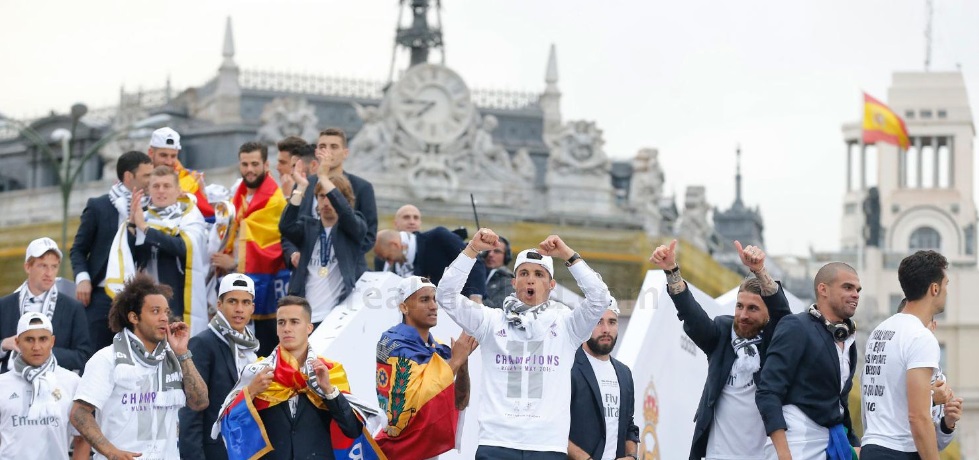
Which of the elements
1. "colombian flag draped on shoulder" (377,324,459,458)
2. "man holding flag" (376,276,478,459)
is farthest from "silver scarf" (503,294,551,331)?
"colombian flag draped on shoulder" (377,324,459,458)

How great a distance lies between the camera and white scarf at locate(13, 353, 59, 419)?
38.3ft

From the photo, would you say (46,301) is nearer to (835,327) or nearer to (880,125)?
(835,327)

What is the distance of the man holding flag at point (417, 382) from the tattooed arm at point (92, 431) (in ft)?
4.79

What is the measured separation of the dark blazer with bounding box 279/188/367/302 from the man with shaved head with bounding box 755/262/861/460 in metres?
3.69

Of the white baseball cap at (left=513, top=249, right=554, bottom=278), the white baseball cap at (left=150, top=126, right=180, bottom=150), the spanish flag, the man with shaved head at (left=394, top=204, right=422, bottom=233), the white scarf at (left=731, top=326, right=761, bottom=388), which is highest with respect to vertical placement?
the spanish flag

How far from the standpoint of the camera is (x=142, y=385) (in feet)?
36.2

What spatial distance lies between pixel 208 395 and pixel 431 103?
4286 cm

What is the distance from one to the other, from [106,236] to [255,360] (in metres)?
2.46

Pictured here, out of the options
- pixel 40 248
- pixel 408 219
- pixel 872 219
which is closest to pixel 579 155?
pixel 872 219

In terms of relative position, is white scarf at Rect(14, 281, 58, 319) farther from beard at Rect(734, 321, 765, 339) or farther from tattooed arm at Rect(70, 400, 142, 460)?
beard at Rect(734, 321, 765, 339)

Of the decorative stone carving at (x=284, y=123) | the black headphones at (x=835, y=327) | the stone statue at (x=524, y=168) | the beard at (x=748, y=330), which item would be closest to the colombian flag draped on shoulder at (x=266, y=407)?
the beard at (x=748, y=330)

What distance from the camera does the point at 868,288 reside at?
91.1m

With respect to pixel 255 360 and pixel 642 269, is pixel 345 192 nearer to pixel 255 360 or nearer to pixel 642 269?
pixel 255 360

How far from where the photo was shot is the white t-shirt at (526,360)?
10.7 metres
